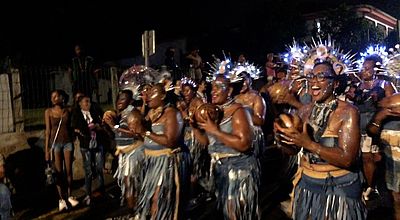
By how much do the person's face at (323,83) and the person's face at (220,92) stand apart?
4.72 ft

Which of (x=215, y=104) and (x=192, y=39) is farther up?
(x=192, y=39)

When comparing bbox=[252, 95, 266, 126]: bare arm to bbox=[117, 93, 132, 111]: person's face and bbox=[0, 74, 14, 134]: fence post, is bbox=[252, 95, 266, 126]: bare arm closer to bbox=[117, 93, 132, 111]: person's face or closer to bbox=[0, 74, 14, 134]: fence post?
bbox=[117, 93, 132, 111]: person's face

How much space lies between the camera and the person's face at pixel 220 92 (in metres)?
5.34

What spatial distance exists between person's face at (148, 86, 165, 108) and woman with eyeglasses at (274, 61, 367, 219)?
196 centimetres

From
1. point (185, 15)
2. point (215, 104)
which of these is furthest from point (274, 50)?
point (215, 104)

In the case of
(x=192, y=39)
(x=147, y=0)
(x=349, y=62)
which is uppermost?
(x=147, y=0)

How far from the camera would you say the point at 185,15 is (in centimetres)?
2186

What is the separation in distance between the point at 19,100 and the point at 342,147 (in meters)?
7.11

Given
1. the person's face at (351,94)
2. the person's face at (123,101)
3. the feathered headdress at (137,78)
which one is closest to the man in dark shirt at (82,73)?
the feathered headdress at (137,78)

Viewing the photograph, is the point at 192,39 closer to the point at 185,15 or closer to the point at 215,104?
the point at 185,15

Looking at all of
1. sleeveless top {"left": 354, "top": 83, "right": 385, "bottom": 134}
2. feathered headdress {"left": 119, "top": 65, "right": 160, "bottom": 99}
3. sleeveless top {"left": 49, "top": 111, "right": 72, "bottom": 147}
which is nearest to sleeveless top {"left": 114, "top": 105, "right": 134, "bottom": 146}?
feathered headdress {"left": 119, "top": 65, "right": 160, "bottom": 99}

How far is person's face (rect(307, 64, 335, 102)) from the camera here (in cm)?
403

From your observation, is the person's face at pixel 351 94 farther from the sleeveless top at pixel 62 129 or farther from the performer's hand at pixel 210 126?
the sleeveless top at pixel 62 129

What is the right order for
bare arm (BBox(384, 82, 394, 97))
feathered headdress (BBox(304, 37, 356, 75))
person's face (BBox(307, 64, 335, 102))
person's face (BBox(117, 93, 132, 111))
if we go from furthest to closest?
1. person's face (BBox(117, 93, 132, 111))
2. bare arm (BBox(384, 82, 394, 97))
3. feathered headdress (BBox(304, 37, 356, 75))
4. person's face (BBox(307, 64, 335, 102))
